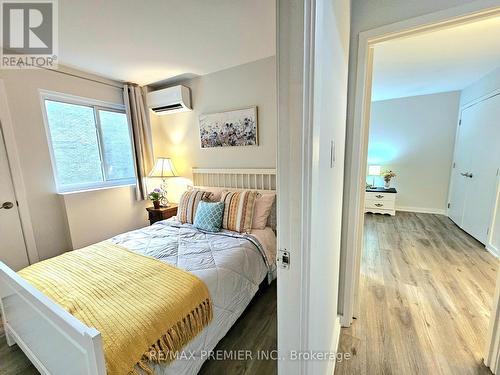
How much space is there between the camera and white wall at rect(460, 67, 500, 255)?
2.61 meters

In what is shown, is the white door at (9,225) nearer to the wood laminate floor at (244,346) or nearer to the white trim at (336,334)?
the wood laminate floor at (244,346)

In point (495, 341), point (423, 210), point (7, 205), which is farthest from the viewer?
point (423, 210)

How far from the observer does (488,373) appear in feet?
4.14

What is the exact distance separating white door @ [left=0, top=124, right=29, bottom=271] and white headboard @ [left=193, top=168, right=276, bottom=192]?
1854 mm

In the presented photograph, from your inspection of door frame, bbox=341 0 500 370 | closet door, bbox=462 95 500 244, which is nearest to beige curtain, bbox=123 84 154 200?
door frame, bbox=341 0 500 370

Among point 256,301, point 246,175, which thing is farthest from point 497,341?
point 246,175

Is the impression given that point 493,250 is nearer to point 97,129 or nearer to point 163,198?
point 163,198

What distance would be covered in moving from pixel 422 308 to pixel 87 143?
4.00m

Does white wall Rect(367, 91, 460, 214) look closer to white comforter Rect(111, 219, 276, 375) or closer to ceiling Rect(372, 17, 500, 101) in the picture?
→ ceiling Rect(372, 17, 500, 101)

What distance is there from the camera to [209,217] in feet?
7.30

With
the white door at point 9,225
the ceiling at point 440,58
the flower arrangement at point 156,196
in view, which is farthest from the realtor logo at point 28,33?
the ceiling at point 440,58

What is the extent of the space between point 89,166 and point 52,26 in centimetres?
158

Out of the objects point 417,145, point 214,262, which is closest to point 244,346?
point 214,262

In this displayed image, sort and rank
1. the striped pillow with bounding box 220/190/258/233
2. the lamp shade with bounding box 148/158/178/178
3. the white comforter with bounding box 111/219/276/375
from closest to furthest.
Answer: the white comforter with bounding box 111/219/276/375 < the striped pillow with bounding box 220/190/258/233 < the lamp shade with bounding box 148/158/178/178
